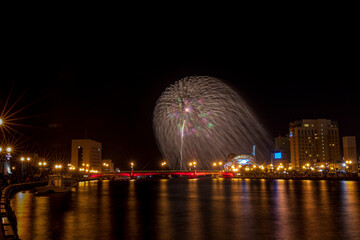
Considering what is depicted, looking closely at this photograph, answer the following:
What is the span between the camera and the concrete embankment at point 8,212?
13.8 metres

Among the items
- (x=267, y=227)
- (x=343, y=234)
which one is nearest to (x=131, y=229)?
(x=267, y=227)

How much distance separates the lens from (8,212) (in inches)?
799

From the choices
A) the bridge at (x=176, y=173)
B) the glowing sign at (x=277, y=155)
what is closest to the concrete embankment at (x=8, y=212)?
the bridge at (x=176, y=173)

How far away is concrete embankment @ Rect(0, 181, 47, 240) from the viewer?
13.8 meters

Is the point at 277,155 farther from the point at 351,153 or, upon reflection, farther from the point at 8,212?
the point at 8,212

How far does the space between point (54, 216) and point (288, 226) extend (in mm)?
16397

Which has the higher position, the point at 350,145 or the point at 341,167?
the point at 350,145

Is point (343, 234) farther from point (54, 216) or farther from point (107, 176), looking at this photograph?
point (107, 176)

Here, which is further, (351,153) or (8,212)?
(351,153)

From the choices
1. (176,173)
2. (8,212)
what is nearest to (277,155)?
(176,173)

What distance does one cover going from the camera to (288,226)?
2069 centimetres

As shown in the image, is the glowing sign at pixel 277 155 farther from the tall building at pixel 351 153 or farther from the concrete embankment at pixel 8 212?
the concrete embankment at pixel 8 212

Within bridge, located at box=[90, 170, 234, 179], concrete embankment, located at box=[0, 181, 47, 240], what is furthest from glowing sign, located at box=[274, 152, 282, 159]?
concrete embankment, located at box=[0, 181, 47, 240]

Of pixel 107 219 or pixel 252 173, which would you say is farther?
pixel 252 173
